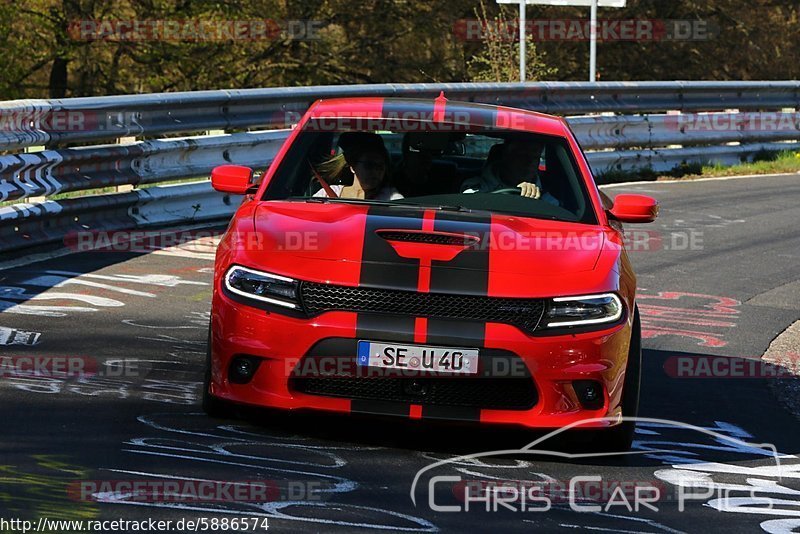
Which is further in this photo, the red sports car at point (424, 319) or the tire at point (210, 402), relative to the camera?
the tire at point (210, 402)

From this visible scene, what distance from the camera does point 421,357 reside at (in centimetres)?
570

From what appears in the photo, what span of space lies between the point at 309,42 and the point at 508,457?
72.7 ft

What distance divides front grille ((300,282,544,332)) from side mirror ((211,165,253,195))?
1.60 metres

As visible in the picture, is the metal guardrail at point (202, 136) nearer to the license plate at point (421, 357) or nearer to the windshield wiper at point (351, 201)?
the windshield wiper at point (351, 201)

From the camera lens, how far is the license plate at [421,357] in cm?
570

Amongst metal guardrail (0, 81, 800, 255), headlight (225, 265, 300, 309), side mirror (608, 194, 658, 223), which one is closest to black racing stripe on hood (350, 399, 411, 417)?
headlight (225, 265, 300, 309)

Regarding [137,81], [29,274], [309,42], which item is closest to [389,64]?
[309,42]

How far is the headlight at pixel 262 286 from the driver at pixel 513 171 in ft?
4.89

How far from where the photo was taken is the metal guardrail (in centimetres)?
1111

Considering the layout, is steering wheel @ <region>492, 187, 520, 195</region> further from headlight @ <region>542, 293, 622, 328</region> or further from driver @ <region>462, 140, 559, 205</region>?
headlight @ <region>542, 293, 622, 328</region>

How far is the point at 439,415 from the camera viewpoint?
5.78 metres

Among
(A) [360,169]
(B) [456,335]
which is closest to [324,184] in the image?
(A) [360,169]
